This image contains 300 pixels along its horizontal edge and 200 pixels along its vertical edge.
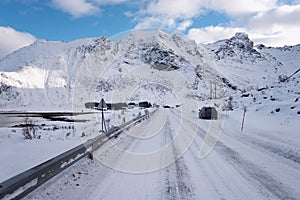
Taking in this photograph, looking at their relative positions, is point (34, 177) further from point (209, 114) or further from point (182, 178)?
point (209, 114)

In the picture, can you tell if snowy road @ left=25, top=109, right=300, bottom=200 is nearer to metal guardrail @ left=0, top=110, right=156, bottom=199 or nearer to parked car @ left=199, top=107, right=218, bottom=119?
metal guardrail @ left=0, top=110, right=156, bottom=199

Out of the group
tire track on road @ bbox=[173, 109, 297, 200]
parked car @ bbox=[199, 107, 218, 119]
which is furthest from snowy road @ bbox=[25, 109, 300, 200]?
parked car @ bbox=[199, 107, 218, 119]

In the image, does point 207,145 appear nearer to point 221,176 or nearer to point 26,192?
point 221,176

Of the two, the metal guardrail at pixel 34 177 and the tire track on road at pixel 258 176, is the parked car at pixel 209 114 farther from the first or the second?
the metal guardrail at pixel 34 177

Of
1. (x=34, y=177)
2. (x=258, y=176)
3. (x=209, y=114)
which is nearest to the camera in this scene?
(x=34, y=177)

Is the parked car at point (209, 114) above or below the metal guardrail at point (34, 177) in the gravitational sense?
below

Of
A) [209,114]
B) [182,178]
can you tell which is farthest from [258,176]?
[209,114]

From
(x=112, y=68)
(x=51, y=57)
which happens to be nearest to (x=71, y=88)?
A: (x=51, y=57)

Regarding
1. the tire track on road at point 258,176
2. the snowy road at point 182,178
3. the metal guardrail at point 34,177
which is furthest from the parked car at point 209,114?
the metal guardrail at point 34,177

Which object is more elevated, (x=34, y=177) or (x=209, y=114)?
(x=34, y=177)

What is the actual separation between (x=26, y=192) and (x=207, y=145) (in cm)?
723

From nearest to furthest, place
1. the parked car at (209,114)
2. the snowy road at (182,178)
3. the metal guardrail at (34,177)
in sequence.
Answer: the metal guardrail at (34,177) < the snowy road at (182,178) < the parked car at (209,114)

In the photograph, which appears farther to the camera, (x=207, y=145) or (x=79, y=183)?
(x=207, y=145)

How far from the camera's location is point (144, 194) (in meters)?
4.79
